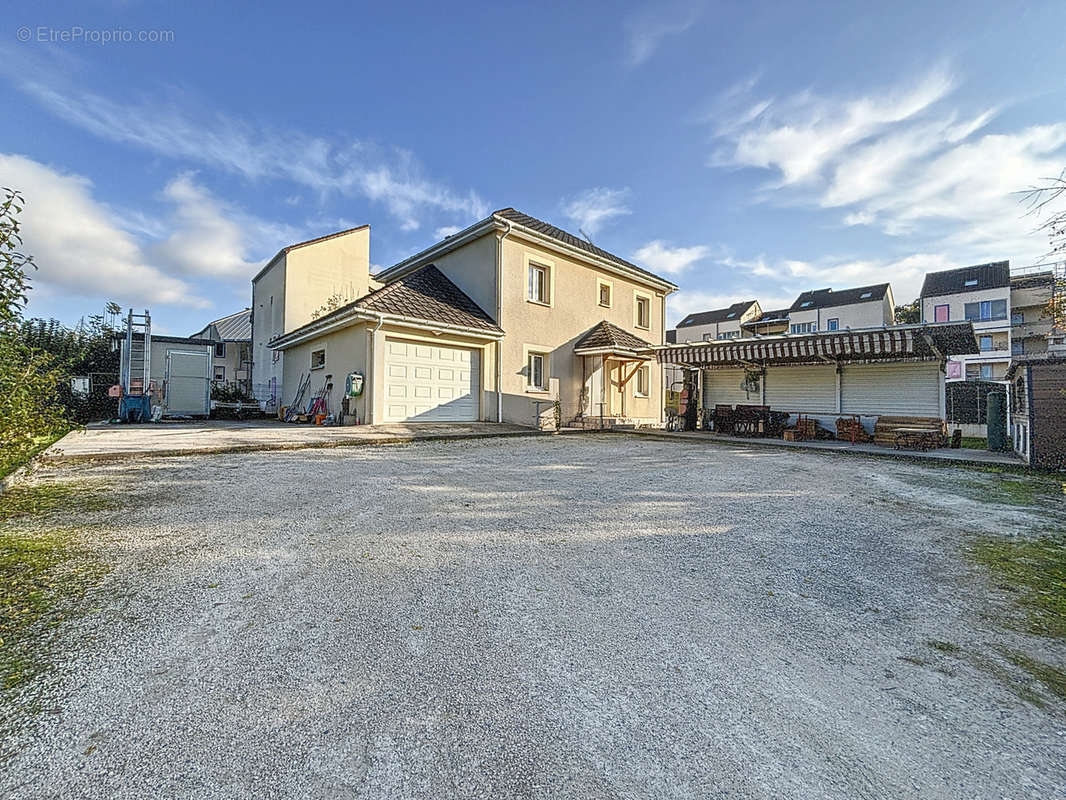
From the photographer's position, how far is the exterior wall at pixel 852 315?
40.2 meters

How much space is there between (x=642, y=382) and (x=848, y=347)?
7879 mm

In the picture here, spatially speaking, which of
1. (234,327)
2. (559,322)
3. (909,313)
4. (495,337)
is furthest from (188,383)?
(909,313)

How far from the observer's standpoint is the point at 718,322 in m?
49.2

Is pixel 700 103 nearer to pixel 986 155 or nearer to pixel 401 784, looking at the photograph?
pixel 986 155

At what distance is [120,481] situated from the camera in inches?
214

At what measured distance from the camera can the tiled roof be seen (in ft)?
51.4

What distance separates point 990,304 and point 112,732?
164 ft

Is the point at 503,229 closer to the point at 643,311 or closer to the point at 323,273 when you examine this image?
the point at 643,311

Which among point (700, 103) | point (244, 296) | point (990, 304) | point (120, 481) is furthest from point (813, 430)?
point (990, 304)

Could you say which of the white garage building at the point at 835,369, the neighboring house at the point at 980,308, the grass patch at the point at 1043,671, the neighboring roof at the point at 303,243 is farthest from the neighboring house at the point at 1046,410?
the neighboring house at the point at 980,308

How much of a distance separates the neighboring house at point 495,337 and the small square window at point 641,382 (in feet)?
0.20

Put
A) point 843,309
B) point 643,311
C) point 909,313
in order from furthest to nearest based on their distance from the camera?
1. point 909,313
2. point 843,309
3. point 643,311

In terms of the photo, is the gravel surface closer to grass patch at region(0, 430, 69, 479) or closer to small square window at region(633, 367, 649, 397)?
grass patch at region(0, 430, 69, 479)

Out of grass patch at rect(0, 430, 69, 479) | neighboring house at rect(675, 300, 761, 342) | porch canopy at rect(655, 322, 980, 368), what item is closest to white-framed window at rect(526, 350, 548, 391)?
porch canopy at rect(655, 322, 980, 368)
